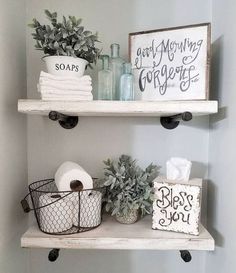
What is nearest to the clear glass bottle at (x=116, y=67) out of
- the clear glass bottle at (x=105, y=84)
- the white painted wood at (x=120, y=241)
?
the clear glass bottle at (x=105, y=84)

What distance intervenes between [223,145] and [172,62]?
0.27 metres

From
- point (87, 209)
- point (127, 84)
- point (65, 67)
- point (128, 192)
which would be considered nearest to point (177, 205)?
point (128, 192)

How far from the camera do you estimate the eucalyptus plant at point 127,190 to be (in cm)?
70

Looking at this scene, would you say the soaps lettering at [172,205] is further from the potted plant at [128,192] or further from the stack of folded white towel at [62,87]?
the stack of folded white towel at [62,87]

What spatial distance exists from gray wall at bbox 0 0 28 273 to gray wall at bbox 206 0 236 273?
1.90ft

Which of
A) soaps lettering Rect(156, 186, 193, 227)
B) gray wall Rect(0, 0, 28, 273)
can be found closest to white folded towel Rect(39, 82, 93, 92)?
gray wall Rect(0, 0, 28, 273)

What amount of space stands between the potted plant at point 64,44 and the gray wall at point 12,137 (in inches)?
4.5

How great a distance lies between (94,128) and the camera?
84cm

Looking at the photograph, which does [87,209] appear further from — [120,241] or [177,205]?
[177,205]

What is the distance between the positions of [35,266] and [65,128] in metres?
0.46

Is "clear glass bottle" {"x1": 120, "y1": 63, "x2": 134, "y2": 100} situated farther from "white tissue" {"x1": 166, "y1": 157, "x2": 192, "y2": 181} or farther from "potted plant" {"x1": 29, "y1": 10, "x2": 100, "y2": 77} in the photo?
"white tissue" {"x1": 166, "y1": 157, "x2": 192, "y2": 181}

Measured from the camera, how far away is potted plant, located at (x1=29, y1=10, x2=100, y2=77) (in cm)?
64

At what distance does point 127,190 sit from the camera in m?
0.70

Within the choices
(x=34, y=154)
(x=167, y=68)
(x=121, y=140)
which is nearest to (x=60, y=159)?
(x=34, y=154)
